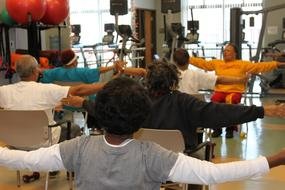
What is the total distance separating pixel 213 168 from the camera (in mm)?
1318

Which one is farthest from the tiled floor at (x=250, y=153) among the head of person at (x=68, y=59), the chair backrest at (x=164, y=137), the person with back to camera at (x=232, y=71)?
the head of person at (x=68, y=59)

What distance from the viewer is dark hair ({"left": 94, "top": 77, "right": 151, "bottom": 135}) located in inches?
52.5

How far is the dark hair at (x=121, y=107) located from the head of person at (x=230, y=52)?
13.9 feet

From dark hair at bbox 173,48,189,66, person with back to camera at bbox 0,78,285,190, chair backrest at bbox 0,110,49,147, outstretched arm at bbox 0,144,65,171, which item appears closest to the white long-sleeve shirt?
person with back to camera at bbox 0,78,285,190

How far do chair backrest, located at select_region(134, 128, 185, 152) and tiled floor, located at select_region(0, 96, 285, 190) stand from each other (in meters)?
1.17

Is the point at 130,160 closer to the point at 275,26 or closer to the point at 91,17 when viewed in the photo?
the point at 275,26

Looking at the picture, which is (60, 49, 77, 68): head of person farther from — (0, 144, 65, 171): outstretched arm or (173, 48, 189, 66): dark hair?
(0, 144, 65, 171): outstretched arm

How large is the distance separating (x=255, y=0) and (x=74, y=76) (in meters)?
9.08

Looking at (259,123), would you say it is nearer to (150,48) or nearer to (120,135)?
(120,135)

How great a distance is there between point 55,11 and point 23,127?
430 cm

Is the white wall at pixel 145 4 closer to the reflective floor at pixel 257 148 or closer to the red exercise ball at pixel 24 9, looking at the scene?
the red exercise ball at pixel 24 9

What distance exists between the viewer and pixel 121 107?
52.3 inches

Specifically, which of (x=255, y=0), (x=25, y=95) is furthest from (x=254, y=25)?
(x=25, y=95)

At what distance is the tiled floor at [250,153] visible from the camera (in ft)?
11.9
